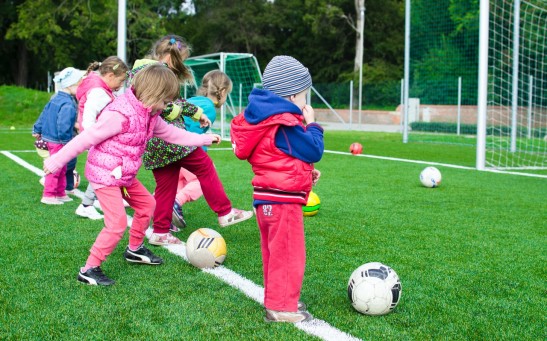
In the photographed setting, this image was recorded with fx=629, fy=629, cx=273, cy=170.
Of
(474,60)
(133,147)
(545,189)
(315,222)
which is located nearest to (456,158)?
(545,189)

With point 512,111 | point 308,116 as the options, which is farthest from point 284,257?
point 512,111

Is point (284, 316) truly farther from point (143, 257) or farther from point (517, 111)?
point (517, 111)

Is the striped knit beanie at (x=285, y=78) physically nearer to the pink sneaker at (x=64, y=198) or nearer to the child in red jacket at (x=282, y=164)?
the child in red jacket at (x=282, y=164)

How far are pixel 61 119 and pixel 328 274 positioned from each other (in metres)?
4.51

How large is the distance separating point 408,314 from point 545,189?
20.4 feet

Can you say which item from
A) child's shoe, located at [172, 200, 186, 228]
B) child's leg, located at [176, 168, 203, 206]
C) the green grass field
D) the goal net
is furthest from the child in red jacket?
the goal net

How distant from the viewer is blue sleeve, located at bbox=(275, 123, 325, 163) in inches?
131

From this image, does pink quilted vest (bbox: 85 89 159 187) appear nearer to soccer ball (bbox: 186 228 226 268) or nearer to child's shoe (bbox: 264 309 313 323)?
soccer ball (bbox: 186 228 226 268)

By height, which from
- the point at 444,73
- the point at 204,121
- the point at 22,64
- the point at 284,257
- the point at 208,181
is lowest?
the point at 284,257

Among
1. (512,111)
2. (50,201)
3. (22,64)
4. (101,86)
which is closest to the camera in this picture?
(101,86)

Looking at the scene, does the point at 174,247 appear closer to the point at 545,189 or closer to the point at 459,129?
the point at 545,189

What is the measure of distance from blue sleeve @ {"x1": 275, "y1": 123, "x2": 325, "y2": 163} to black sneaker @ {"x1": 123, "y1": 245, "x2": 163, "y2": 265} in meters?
1.73

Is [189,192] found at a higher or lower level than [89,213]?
higher

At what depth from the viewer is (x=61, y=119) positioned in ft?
24.6
